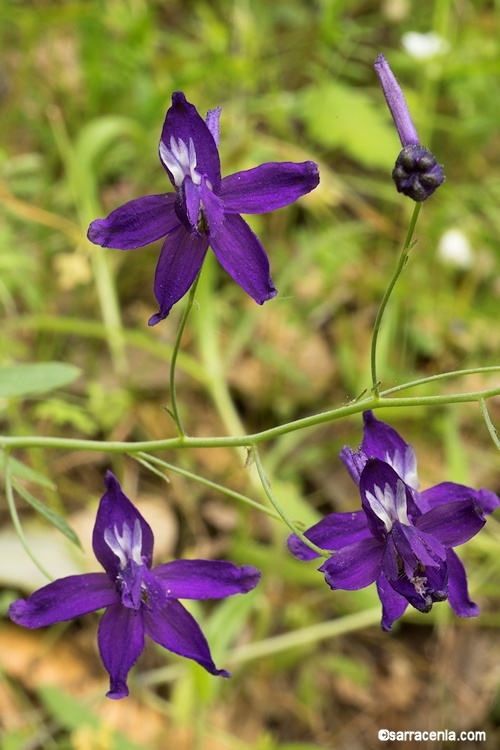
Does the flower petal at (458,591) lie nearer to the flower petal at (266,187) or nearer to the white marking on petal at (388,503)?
the white marking on petal at (388,503)

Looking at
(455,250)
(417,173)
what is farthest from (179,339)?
(455,250)

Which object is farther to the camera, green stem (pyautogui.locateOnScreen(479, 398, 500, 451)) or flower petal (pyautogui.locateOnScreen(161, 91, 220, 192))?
flower petal (pyautogui.locateOnScreen(161, 91, 220, 192))

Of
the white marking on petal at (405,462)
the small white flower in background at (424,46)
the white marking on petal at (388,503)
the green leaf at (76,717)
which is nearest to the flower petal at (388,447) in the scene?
the white marking on petal at (405,462)

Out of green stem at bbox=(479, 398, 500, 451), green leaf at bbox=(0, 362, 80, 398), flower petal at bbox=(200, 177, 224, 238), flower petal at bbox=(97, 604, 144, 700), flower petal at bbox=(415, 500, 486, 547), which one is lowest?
flower petal at bbox=(97, 604, 144, 700)

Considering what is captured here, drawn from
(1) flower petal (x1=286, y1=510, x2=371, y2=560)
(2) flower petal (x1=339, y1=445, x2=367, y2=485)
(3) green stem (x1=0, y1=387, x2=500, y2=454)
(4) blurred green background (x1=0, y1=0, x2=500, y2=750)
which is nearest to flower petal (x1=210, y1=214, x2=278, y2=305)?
(3) green stem (x1=0, y1=387, x2=500, y2=454)

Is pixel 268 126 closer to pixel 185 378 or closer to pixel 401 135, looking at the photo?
pixel 185 378

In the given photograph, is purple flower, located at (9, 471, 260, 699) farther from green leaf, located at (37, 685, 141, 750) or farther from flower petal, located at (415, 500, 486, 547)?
green leaf, located at (37, 685, 141, 750)
